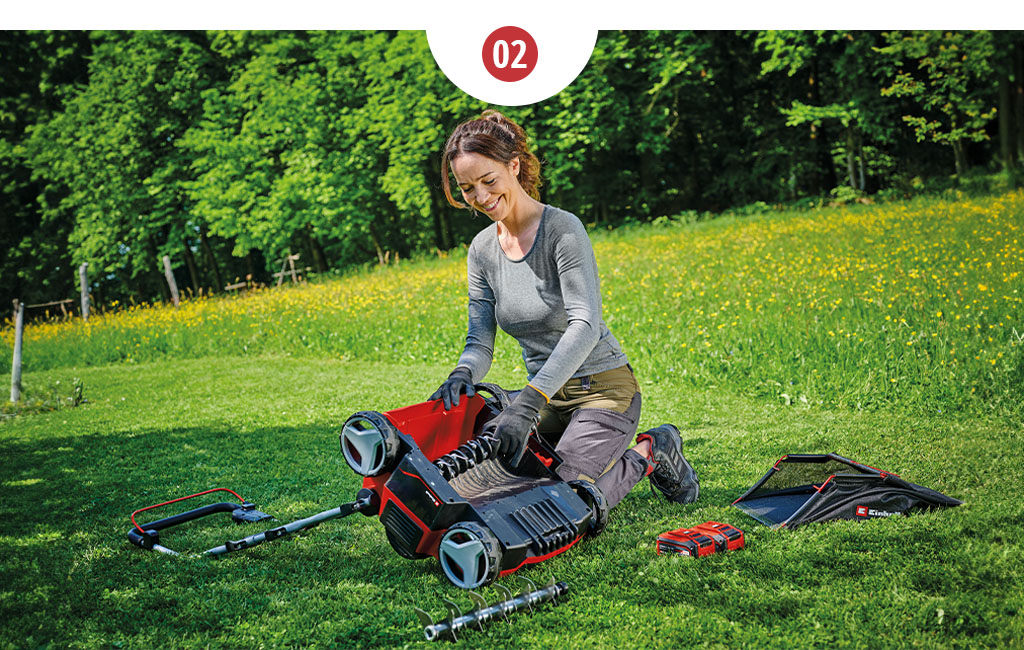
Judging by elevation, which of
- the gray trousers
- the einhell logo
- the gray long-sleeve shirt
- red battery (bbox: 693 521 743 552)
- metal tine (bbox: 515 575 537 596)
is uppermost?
the gray long-sleeve shirt

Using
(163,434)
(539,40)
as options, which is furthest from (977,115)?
(163,434)

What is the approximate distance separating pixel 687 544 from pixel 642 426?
1942 millimetres

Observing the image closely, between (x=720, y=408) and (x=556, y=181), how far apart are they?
3.16 metres

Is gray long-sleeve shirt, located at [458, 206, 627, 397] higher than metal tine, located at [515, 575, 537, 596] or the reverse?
higher

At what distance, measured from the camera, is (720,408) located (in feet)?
14.9

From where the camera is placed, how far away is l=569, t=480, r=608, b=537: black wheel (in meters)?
2.53

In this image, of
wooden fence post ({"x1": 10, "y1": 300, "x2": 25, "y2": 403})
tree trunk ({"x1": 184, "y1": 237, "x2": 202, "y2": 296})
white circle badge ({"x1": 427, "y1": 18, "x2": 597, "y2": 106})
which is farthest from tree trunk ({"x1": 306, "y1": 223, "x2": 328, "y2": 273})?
white circle badge ({"x1": 427, "y1": 18, "x2": 597, "y2": 106})

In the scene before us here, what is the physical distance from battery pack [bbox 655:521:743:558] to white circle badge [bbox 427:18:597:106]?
1.87 metres

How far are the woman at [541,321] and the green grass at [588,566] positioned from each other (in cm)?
29

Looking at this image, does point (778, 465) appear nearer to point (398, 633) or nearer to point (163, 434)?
point (398, 633)

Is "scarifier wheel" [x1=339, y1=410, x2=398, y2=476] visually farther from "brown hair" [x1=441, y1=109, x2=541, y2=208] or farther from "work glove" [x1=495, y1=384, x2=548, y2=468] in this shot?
"brown hair" [x1=441, y1=109, x2=541, y2=208]

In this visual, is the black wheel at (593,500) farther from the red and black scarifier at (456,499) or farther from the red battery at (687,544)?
the red battery at (687,544)

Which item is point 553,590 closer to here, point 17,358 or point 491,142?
point 491,142

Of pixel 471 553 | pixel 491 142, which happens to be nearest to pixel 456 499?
pixel 471 553
